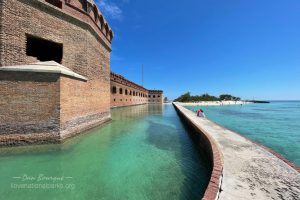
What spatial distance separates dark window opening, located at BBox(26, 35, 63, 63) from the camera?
7.85 metres

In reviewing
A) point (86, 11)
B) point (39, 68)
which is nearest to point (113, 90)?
point (86, 11)

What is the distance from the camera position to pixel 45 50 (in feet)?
28.4

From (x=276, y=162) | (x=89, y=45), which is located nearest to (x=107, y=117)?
(x=89, y=45)

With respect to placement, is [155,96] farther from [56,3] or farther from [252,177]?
[252,177]

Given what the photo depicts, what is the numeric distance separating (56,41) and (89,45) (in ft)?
6.84

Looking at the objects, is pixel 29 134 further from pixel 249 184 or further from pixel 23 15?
pixel 249 184

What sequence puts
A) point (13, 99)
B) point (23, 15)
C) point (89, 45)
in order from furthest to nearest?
point (89, 45) → point (23, 15) → point (13, 99)

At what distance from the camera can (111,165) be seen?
4.44 m

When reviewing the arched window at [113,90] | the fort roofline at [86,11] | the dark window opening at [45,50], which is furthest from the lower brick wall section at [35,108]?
the arched window at [113,90]

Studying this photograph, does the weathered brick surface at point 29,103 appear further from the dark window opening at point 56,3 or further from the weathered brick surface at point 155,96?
the weathered brick surface at point 155,96

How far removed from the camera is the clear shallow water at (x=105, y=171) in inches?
124

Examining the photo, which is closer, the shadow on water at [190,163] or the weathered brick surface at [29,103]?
the shadow on water at [190,163]

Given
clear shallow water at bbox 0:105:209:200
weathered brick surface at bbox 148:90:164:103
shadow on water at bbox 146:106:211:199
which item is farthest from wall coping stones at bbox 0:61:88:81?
weathered brick surface at bbox 148:90:164:103

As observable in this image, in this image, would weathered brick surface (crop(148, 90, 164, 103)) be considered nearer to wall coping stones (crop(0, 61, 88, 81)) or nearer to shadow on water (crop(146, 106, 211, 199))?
shadow on water (crop(146, 106, 211, 199))
